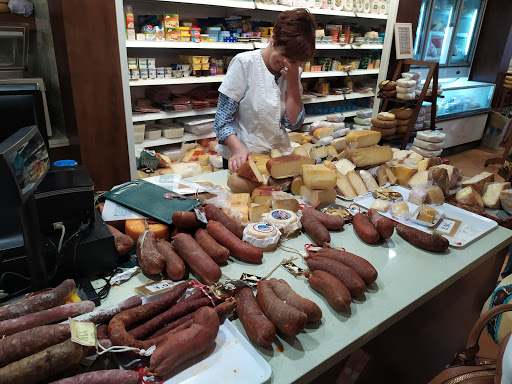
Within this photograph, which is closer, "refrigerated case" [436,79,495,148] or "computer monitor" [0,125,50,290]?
"computer monitor" [0,125,50,290]

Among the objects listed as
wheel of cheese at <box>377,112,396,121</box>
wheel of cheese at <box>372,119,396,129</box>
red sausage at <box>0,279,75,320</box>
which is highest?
red sausage at <box>0,279,75,320</box>

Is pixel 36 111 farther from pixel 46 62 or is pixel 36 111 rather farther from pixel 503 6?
pixel 503 6

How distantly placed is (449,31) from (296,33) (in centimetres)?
666

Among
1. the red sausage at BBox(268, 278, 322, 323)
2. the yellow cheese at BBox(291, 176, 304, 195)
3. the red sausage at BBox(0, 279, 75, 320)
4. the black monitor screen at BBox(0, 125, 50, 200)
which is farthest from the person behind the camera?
the yellow cheese at BBox(291, 176, 304, 195)

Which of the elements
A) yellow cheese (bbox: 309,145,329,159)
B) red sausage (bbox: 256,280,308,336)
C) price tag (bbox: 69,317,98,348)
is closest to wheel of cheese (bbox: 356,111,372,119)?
yellow cheese (bbox: 309,145,329,159)

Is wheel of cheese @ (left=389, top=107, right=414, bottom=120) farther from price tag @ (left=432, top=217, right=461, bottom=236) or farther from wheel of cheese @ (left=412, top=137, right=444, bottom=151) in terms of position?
price tag @ (left=432, top=217, right=461, bottom=236)

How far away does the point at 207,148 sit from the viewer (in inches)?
166

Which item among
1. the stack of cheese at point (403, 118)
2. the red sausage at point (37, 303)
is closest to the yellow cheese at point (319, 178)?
the red sausage at point (37, 303)

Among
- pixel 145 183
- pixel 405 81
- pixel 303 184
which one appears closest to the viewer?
pixel 145 183

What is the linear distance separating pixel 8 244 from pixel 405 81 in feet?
17.3

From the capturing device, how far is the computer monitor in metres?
0.82

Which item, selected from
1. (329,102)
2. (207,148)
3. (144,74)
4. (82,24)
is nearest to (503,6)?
(329,102)

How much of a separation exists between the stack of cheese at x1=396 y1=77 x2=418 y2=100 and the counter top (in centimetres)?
381

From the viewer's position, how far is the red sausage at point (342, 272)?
48.6 inches
